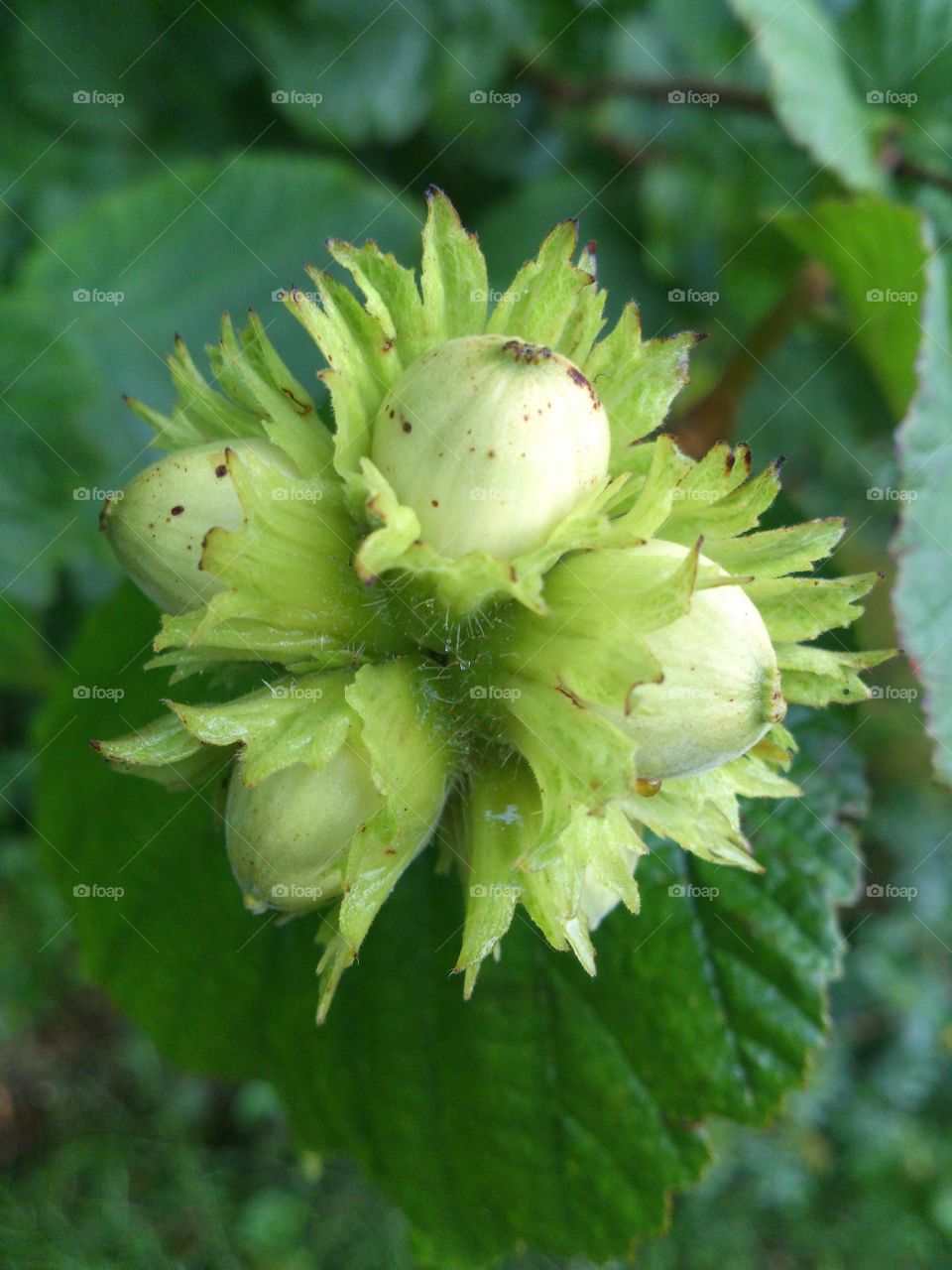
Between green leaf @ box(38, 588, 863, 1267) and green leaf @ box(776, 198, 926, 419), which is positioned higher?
green leaf @ box(776, 198, 926, 419)

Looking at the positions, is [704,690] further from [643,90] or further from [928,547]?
[643,90]

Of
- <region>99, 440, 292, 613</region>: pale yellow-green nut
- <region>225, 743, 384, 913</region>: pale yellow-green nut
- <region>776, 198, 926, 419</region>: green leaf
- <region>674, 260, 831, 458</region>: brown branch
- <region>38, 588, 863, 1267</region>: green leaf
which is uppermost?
<region>776, 198, 926, 419</region>: green leaf

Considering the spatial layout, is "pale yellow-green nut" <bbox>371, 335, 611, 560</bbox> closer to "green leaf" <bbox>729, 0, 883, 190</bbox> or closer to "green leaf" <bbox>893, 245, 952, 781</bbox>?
"green leaf" <bbox>893, 245, 952, 781</bbox>

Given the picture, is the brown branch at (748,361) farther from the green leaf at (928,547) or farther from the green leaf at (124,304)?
the green leaf at (124,304)

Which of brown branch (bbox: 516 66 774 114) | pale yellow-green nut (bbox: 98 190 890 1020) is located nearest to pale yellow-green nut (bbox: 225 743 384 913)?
pale yellow-green nut (bbox: 98 190 890 1020)

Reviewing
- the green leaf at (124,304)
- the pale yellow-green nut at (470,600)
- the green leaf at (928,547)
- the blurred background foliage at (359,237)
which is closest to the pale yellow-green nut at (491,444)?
the pale yellow-green nut at (470,600)

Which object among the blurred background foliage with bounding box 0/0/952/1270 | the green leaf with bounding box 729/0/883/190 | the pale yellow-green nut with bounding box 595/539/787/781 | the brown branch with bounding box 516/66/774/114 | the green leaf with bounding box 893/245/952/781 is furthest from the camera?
the brown branch with bounding box 516/66/774/114

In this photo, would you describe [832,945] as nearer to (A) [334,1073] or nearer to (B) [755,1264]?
(A) [334,1073]
